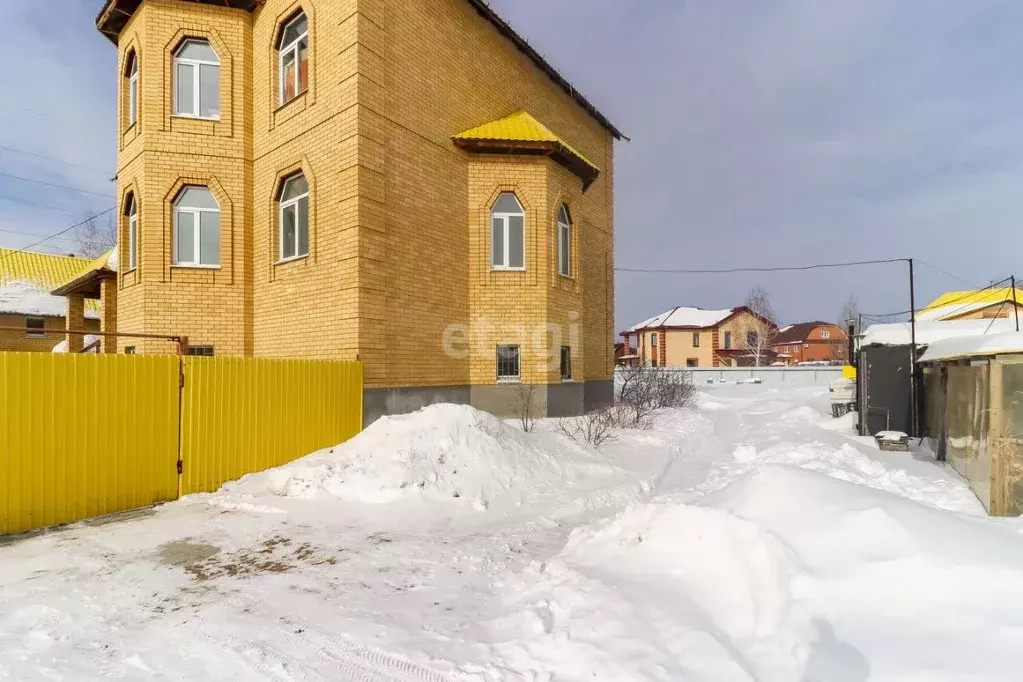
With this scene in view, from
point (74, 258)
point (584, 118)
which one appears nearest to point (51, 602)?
point (584, 118)

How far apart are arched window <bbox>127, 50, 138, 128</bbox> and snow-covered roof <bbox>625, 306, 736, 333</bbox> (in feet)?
133

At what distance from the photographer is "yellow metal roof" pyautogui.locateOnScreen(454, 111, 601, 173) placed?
1092 centimetres

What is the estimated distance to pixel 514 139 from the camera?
35.8 ft

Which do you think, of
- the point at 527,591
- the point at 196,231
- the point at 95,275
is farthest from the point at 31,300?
the point at 527,591

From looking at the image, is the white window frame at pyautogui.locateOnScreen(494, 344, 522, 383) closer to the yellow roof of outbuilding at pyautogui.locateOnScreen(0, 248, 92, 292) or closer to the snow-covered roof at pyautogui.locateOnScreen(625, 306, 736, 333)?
the yellow roof of outbuilding at pyautogui.locateOnScreen(0, 248, 92, 292)

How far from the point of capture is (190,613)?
3.48 metres

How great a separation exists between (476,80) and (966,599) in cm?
1218

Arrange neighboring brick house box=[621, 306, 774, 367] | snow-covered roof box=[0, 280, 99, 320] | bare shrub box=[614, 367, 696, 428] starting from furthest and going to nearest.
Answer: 1. neighboring brick house box=[621, 306, 774, 367]
2. snow-covered roof box=[0, 280, 99, 320]
3. bare shrub box=[614, 367, 696, 428]

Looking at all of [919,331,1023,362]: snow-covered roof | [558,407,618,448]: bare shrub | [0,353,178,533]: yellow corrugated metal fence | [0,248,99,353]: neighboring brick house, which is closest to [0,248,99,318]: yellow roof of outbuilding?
[0,248,99,353]: neighboring brick house

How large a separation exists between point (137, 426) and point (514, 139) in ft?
28.5

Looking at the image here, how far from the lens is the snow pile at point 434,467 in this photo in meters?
6.31

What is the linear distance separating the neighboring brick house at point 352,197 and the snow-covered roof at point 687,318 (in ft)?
115

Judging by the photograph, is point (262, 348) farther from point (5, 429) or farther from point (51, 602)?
point (51, 602)

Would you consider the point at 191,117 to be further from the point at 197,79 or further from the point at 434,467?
the point at 434,467
